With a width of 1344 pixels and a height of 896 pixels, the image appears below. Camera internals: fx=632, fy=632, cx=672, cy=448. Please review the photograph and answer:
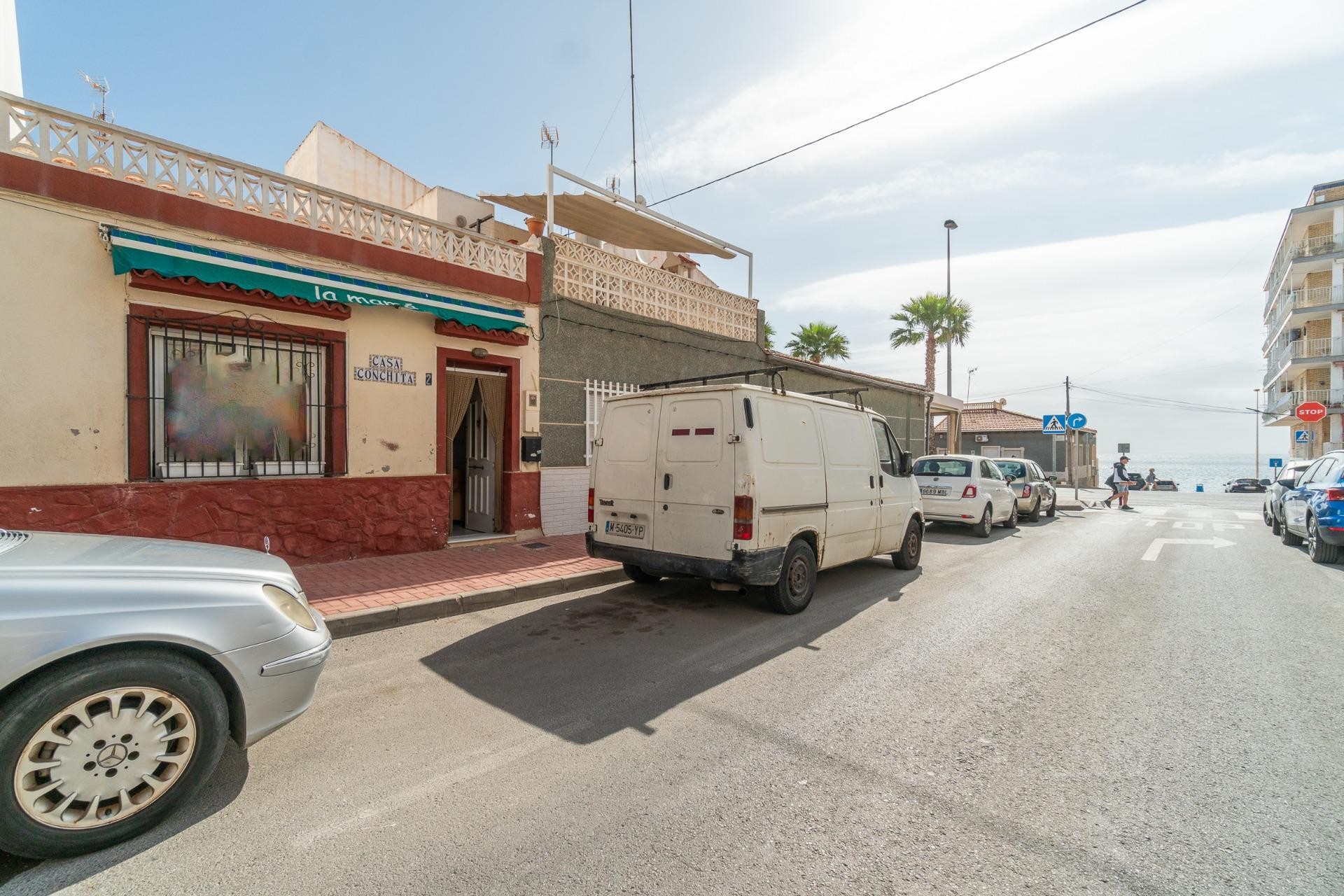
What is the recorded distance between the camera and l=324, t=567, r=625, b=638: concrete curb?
210 inches

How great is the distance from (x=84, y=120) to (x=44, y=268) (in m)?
1.50

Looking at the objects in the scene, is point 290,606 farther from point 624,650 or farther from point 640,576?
point 640,576

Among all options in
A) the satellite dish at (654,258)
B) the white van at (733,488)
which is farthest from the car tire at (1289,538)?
the satellite dish at (654,258)

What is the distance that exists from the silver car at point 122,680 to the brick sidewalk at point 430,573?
2.70m

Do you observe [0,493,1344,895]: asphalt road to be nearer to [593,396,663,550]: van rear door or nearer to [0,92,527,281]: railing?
[593,396,663,550]: van rear door

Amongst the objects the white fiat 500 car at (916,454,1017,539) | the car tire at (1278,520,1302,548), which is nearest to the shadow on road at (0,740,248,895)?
the white fiat 500 car at (916,454,1017,539)

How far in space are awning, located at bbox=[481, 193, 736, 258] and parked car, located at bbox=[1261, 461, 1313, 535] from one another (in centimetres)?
1156

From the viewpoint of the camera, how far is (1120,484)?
19.2 metres

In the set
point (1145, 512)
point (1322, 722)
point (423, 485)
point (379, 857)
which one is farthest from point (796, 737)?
point (1145, 512)

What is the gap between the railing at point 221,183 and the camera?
5.86 meters

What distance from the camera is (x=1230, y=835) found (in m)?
2.56

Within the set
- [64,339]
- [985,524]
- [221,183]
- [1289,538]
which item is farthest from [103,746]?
[1289,538]

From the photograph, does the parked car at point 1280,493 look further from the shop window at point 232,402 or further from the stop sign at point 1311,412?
the shop window at point 232,402

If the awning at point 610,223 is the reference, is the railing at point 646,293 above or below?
below
